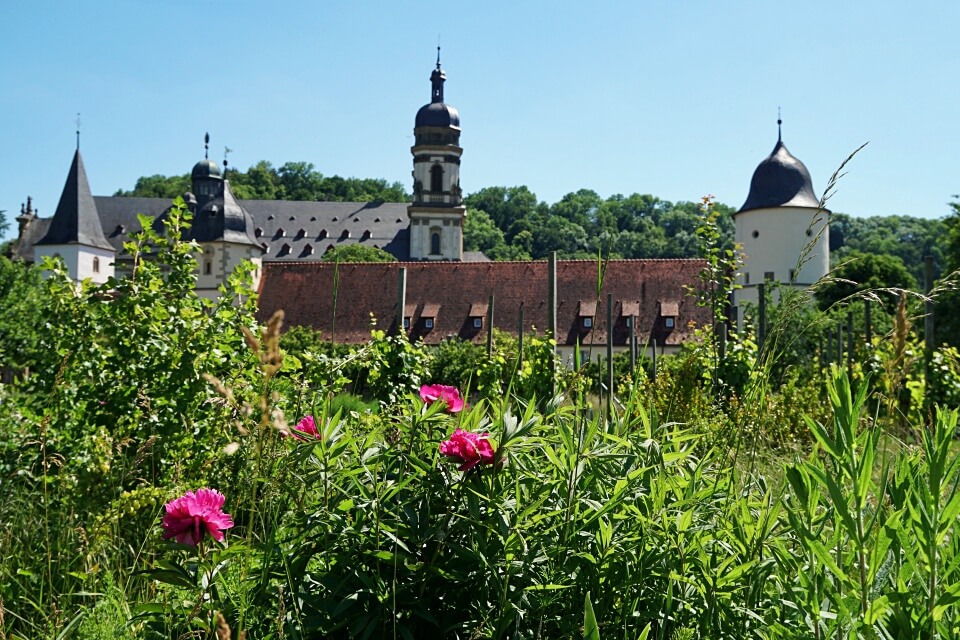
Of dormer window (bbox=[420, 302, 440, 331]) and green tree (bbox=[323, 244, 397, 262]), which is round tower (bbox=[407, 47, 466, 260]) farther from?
dormer window (bbox=[420, 302, 440, 331])

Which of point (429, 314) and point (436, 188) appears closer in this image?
point (429, 314)

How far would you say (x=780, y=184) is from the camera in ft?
143

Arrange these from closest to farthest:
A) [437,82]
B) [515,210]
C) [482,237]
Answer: [437,82], [482,237], [515,210]

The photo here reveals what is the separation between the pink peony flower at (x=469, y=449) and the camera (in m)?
1.87

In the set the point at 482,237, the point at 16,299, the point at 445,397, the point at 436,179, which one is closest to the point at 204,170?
the point at 436,179

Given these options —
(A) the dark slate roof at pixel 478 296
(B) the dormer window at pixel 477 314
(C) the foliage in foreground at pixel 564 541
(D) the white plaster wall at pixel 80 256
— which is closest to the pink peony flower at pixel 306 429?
(C) the foliage in foreground at pixel 564 541

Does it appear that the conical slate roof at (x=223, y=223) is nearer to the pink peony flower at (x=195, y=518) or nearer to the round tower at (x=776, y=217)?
the round tower at (x=776, y=217)

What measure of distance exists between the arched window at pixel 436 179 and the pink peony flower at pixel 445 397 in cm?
7449

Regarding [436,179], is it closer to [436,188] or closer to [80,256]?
[436,188]

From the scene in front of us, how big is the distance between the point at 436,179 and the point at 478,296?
41327 millimetres

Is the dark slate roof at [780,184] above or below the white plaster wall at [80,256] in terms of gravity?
above

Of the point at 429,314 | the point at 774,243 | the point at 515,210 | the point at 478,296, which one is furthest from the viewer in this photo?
the point at 515,210

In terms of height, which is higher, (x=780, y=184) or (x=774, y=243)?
(x=780, y=184)

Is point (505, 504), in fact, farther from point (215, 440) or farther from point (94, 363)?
point (94, 363)
